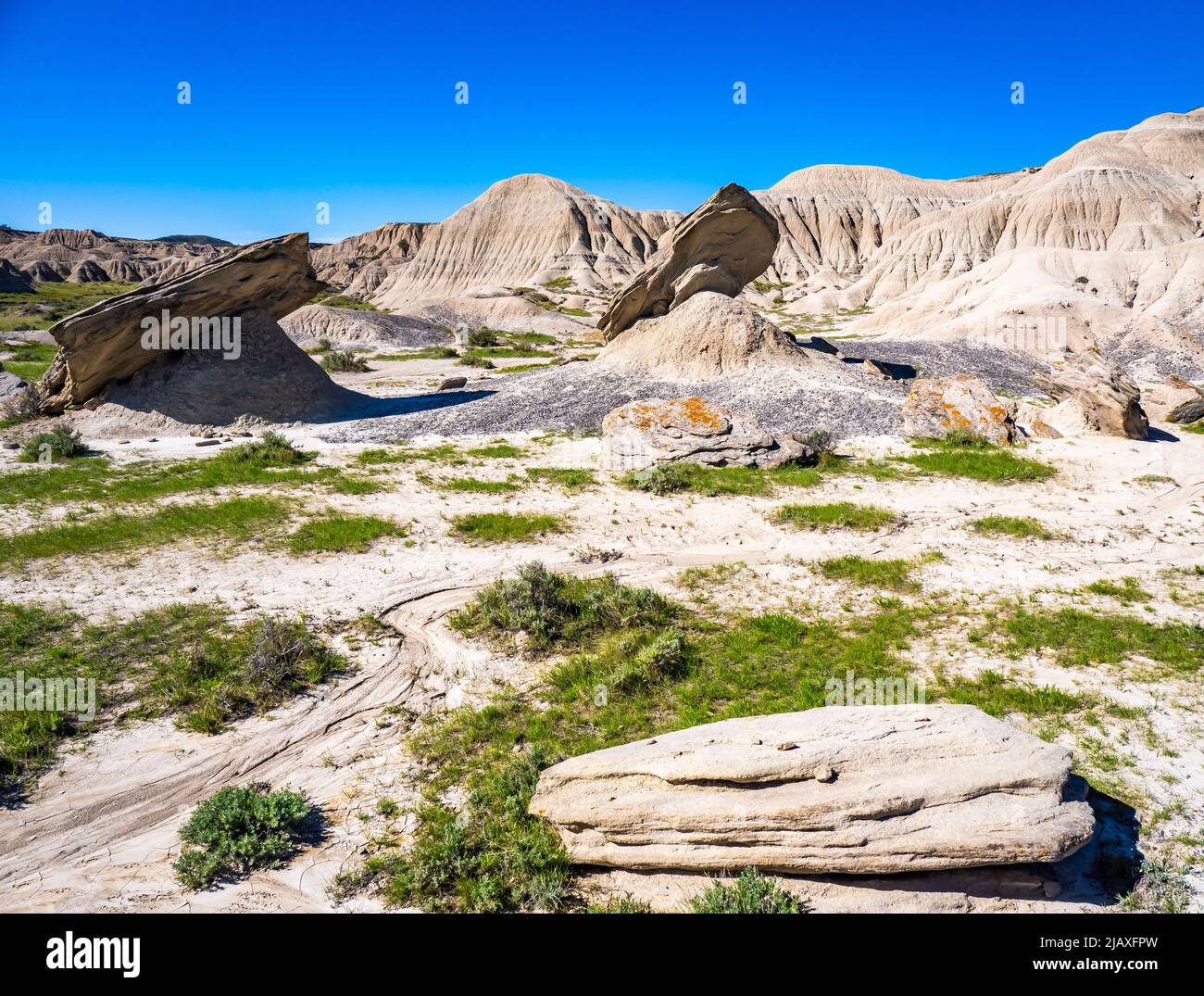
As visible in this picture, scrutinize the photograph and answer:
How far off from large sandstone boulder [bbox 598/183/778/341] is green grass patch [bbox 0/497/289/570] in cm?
1723

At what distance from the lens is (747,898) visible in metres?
4.39

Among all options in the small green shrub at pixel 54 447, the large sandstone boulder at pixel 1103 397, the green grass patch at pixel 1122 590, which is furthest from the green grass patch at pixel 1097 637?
the small green shrub at pixel 54 447

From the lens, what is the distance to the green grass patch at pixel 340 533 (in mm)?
11352

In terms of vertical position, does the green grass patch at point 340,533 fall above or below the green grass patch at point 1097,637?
above

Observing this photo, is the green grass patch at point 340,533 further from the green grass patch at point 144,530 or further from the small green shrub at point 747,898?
the small green shrub at point 747,898

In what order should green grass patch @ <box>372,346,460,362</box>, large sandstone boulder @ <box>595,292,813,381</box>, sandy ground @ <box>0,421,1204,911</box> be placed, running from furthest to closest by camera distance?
1. green grass patch @ <box>372,346,460,362</box>
2. large sandstone boulder @ <box>595,292,813,381</box>
3. sandy ground @ <box>0,421,1204,911</box>

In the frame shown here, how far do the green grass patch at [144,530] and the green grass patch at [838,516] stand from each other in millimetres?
10488

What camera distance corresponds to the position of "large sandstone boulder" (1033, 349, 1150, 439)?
1822 centimetres

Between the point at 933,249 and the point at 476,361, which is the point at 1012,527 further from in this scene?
the point at 933,249

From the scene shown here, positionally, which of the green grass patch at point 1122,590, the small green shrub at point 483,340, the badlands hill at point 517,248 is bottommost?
the green grass patch at point 1122,590

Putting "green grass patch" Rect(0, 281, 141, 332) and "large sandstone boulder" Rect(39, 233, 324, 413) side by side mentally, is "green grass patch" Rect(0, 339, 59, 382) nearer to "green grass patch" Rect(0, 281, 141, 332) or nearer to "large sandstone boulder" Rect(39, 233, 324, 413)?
"green grass patch" Rect(0, 281, 141, 332)

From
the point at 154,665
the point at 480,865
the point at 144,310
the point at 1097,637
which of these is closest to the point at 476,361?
the point at 144,310

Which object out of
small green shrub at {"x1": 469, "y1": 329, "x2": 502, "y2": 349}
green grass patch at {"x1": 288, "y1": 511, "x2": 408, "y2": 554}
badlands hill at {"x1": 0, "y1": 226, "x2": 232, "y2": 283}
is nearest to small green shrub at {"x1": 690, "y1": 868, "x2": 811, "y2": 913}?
green grass patch at {"x1": 288, "y1": 511, "x2": 408, "y2": 554}
